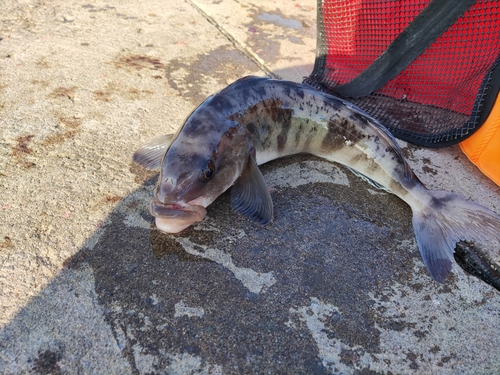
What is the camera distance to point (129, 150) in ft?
9.78

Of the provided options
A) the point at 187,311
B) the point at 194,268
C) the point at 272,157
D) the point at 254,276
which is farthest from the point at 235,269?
the point at 272,157

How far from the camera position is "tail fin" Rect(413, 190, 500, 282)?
2416 millimetres

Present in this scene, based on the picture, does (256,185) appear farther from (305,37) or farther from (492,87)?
(305,37)

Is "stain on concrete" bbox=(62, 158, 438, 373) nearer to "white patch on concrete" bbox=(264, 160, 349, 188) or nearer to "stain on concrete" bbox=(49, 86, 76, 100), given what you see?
"white patch on concrete" bbox=(264, 160, 349, 188)

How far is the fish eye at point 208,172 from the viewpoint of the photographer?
7.71 feet

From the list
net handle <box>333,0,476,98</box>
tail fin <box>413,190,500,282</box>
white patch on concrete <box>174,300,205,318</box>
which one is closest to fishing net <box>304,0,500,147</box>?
net handle <box>333,0,476,98</box>

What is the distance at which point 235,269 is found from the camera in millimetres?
2281

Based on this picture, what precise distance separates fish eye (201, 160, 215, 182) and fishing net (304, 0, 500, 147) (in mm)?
1763

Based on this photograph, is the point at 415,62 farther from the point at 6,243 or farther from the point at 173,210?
the point at 6,243

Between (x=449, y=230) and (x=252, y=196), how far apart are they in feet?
3.90

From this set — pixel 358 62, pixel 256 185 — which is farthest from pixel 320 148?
pixel 358 62

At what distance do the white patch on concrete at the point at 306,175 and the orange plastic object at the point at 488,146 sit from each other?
1061 mm

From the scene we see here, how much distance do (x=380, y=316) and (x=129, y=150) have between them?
1977 mm

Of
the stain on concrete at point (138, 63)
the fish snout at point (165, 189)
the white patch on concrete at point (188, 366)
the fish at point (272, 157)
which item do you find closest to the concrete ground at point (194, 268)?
the white patch on concrete at point (188, 366)
